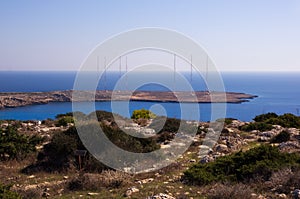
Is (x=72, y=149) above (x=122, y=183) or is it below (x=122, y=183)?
above

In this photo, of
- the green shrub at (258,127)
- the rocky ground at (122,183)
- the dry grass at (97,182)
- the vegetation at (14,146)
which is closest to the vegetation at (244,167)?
the rocky ground at (122,183)

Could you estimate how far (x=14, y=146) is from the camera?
12219 mm

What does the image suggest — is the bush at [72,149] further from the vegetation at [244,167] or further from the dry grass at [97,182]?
the vegetation at [244,167]

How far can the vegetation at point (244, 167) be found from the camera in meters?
8.56

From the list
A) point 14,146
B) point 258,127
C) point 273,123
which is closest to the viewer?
point 14,146

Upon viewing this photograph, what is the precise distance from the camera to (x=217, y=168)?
930 centimetres

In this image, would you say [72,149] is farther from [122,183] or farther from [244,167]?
[244,167]

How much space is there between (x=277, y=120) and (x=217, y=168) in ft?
43.2

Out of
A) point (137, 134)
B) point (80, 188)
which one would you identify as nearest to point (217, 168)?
point (80, 188)

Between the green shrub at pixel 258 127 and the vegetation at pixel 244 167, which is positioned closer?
the vegetation at pixel 244 167

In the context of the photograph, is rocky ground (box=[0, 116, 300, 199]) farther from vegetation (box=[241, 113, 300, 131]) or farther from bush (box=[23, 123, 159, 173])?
vegetation (box=[241, 113, 300, 131])

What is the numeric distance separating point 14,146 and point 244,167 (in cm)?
894

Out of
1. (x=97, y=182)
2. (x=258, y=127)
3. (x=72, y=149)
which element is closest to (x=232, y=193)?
(x=97, y=182)

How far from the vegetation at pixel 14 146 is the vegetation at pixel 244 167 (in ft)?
22.8
